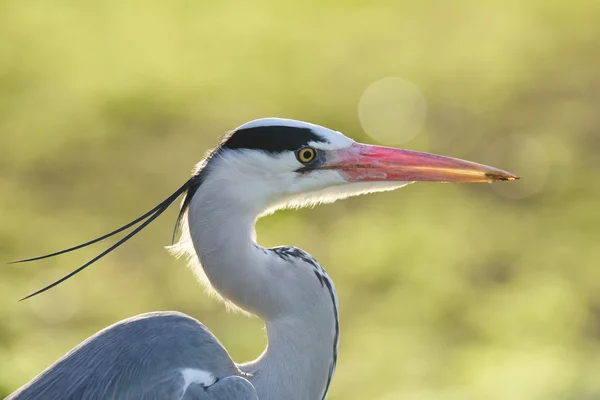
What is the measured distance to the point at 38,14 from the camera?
806 cm

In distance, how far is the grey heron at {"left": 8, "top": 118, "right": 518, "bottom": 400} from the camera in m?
2.27

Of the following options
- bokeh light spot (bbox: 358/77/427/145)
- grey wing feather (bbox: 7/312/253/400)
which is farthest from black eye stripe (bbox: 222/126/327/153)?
bokeh light spot (bbox: 358/77/427/145)

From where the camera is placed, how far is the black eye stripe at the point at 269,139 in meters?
2.30

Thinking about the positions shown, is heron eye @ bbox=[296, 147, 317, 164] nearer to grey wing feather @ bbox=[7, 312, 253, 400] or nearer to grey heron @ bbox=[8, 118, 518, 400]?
grey heron @ bbox=[8, 118, 518, 400]

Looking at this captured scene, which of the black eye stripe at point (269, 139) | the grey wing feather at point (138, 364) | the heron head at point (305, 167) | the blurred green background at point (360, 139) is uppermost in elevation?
the black eye stripe at point (269, 139)

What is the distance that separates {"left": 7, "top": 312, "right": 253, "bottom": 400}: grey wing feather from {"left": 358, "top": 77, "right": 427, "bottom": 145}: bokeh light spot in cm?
400

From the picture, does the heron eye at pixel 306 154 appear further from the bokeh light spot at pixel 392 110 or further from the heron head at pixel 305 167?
the bokeh light spot at pixel 392 110

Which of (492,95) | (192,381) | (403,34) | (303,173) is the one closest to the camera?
(192,381)

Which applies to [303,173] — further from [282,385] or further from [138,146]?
[138,146]

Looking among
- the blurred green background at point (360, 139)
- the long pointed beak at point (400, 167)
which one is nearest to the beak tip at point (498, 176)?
the long pointed beak at point (400, 167)

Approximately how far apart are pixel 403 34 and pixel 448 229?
111 inches

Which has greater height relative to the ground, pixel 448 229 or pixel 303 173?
pixel 303 173

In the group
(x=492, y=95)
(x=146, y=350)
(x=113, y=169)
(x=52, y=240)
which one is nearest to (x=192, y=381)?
(x=146, y=350)

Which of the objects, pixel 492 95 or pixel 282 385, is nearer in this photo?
pixel 282 385
